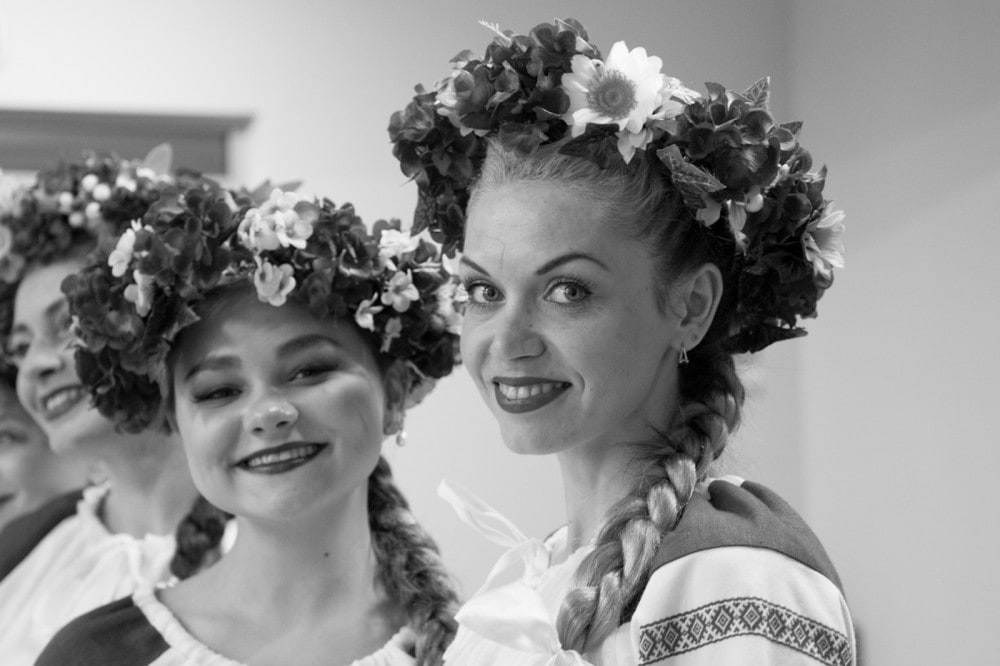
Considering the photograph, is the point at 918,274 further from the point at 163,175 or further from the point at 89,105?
the point at 89,105

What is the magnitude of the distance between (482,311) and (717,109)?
336mm

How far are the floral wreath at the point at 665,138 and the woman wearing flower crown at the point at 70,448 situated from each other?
45.8 inches

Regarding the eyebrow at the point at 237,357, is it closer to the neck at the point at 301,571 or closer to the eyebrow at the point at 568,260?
the neck at the point at 301,571

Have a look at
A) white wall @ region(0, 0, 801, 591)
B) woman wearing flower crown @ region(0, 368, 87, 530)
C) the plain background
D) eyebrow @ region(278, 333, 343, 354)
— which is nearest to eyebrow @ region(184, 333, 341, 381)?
eyebrow @ region(278, 333, 343, 354)

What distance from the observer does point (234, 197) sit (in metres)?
2.16

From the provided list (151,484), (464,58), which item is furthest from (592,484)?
(151,484)

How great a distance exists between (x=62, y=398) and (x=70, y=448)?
0.32 ft

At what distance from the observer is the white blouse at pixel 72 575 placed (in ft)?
8.12

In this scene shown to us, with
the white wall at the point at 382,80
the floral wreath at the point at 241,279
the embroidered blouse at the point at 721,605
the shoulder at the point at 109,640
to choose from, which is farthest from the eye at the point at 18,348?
the embroidered blouse at the point at 721,605

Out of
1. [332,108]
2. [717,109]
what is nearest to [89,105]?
[332,108]

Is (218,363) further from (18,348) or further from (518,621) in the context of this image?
(18,348)

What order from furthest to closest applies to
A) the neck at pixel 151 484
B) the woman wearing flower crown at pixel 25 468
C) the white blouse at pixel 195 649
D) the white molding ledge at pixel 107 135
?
the white molding ledge at pixel 107 135 → the woman wearing flower crown at pixel 25 468 → the neck at pixel 151 484 → the white blouse at pixel 195 649

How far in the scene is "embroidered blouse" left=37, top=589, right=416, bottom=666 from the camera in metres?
1.98

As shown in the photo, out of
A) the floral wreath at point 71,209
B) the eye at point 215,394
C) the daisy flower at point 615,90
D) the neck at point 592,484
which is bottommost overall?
the neck at point 592,484
